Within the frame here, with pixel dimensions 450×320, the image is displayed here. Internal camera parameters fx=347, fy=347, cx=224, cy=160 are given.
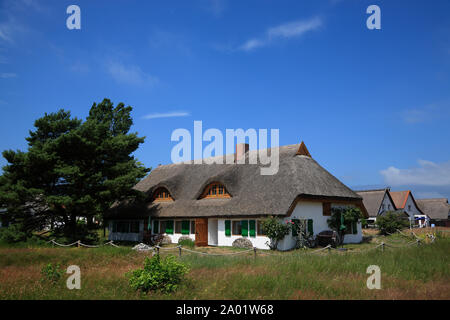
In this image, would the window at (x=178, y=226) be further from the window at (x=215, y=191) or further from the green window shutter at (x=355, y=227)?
the green window shutter at (x=355, y=227)

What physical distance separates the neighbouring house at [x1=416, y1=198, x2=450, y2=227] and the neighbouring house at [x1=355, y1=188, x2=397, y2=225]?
14.7 m

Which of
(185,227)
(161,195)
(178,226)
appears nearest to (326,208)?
(185,227)

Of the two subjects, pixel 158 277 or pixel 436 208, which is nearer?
pixel 158 277

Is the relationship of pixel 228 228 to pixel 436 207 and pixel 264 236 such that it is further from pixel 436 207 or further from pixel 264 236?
pixel 436 207

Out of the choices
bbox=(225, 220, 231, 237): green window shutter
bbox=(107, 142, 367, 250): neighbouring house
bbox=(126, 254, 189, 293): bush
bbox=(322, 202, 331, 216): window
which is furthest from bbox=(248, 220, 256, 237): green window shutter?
bbox=(126, 254, 189, 293): bush

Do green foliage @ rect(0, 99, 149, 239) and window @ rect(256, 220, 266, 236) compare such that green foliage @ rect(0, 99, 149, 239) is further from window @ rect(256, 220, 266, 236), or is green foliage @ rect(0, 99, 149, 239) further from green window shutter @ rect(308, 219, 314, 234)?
green window shutter @ rect(308, 219, 314, 234)

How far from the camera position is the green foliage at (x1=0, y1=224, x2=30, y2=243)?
23.5m

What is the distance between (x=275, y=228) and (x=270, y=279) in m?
10.8

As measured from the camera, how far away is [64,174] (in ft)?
78.8

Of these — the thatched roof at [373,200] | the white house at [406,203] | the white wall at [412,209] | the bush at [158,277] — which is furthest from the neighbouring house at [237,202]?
the white wall at [412,209]

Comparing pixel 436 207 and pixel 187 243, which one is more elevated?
pixel 436 207

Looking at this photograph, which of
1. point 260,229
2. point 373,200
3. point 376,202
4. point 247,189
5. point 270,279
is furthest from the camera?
point 373,200
